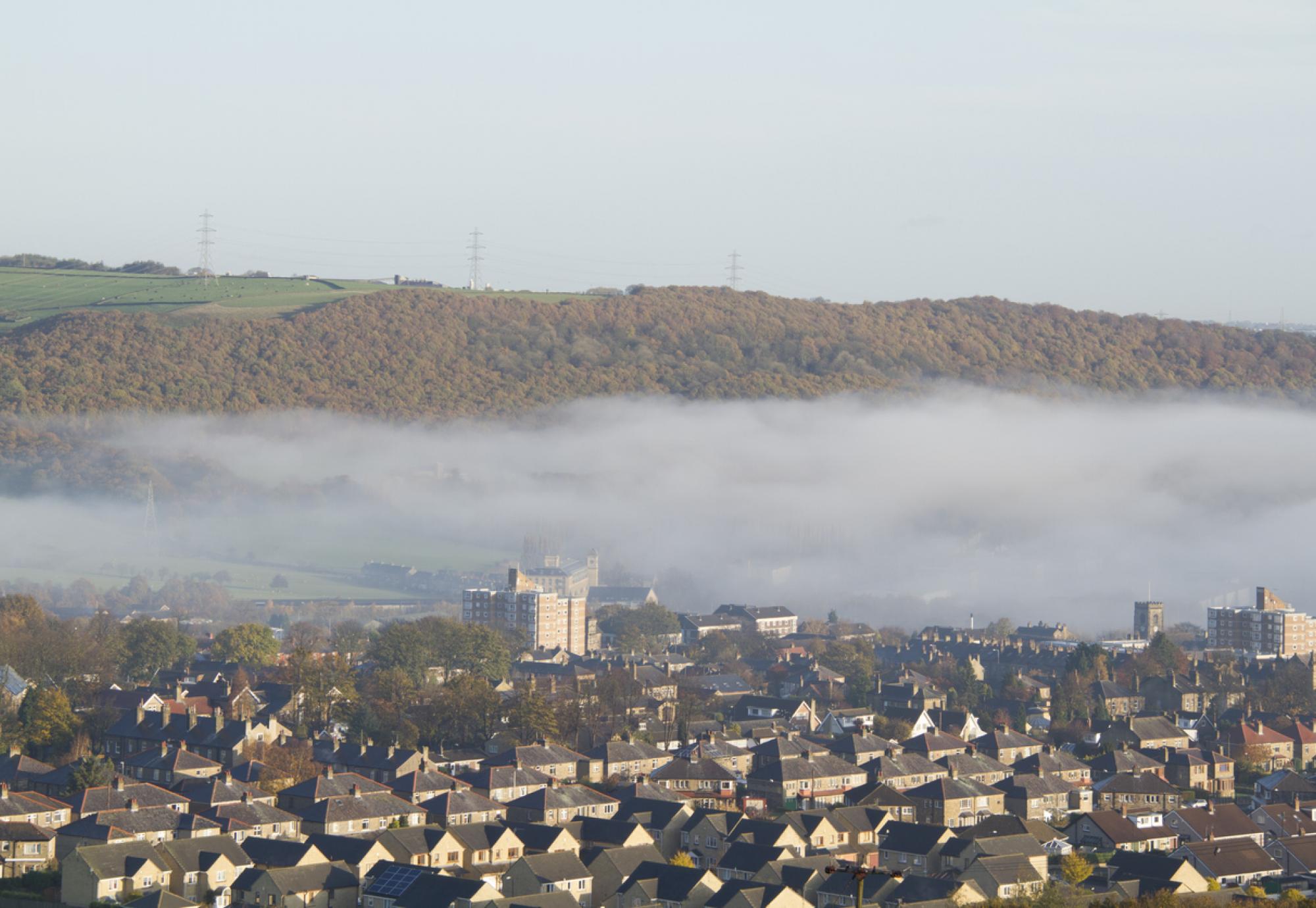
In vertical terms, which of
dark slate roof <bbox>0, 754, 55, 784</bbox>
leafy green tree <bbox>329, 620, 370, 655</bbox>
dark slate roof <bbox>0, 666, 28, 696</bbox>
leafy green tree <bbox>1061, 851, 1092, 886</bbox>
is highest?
dark slate roof <bbox>0, 666, 28, 696</bbox>

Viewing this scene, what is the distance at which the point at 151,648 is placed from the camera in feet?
275

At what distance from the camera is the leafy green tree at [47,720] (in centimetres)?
6412

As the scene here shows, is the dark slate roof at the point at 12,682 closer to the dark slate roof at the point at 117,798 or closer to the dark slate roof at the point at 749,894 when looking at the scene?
the dark slate roof at the point at 117,798

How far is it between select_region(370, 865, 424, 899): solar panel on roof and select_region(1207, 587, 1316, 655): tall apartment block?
84.7 metres

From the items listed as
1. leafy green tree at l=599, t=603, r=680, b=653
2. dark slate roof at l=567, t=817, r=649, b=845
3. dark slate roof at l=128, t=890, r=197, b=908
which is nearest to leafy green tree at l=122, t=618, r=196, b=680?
dark slate roof at l=567, t=817, r=649, b=845

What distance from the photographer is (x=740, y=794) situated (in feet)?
209

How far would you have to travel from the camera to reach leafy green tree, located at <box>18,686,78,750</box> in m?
64.1

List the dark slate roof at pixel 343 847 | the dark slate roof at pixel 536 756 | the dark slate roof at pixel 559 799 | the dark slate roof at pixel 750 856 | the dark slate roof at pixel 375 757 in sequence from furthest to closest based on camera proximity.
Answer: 1. the dark slate roof at pixel 536 756
2. the dark slate roof at pixel 375 757
3. the dark slate roof at pixel 559 799
4. the dark slate roof at pixel 750 856
5. the dark slate roof at pixel 343 847

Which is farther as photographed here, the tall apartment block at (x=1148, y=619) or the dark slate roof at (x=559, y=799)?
the tall apartment block at (x=1148, y=619)

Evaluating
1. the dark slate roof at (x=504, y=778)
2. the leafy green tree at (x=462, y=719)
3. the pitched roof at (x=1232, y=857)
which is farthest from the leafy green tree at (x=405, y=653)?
the pitched roof at (x=1232, y=857)

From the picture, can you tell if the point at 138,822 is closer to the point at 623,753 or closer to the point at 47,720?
the point at 47,720

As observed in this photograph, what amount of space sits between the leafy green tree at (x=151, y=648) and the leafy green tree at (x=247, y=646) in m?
2.31

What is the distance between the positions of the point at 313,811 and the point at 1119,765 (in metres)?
29.2

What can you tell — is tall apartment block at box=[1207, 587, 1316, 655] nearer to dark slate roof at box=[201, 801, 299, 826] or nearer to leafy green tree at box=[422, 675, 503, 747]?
leafy green tree at box=[422, 675, 503, 747]
